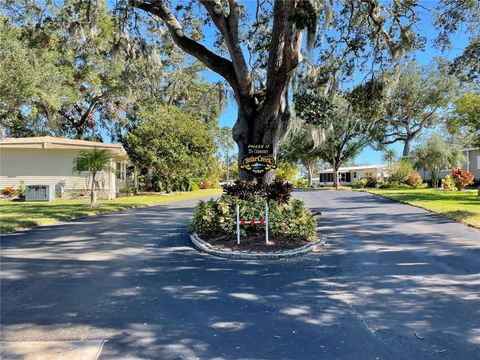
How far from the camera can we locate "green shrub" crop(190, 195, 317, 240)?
8625 mm

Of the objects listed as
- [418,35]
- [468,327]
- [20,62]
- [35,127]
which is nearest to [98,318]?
[468,327]

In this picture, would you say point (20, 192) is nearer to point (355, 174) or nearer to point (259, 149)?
point (259, 149)

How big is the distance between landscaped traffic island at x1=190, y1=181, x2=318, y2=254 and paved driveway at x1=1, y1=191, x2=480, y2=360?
62 cm

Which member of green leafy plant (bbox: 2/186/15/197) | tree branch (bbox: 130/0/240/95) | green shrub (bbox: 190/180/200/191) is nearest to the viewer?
tree branch (bbox: 130/0/240/95)

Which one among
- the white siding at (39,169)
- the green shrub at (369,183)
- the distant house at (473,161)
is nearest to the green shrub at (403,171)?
the green shrub at (369,183)

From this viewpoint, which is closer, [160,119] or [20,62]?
[20,62]

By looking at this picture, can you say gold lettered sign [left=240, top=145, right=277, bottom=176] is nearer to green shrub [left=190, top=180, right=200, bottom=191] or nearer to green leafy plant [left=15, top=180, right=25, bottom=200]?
green leafy plant [left=15, top=180, right=25, bottom=200]

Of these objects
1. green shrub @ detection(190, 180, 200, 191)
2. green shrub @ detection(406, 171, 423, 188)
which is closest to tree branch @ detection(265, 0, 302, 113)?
green shrub @ detection(406, 171, 423, 188)

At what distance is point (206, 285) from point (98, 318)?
5.39 ft

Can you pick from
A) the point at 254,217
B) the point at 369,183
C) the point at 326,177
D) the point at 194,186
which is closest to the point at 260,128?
the point at 254,217

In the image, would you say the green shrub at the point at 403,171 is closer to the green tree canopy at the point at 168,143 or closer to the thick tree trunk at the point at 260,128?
the green tree canopy at the point at 168,143

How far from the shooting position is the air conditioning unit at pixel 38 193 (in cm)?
2038

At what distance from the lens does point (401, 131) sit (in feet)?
140

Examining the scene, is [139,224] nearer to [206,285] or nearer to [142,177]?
[206,285]
